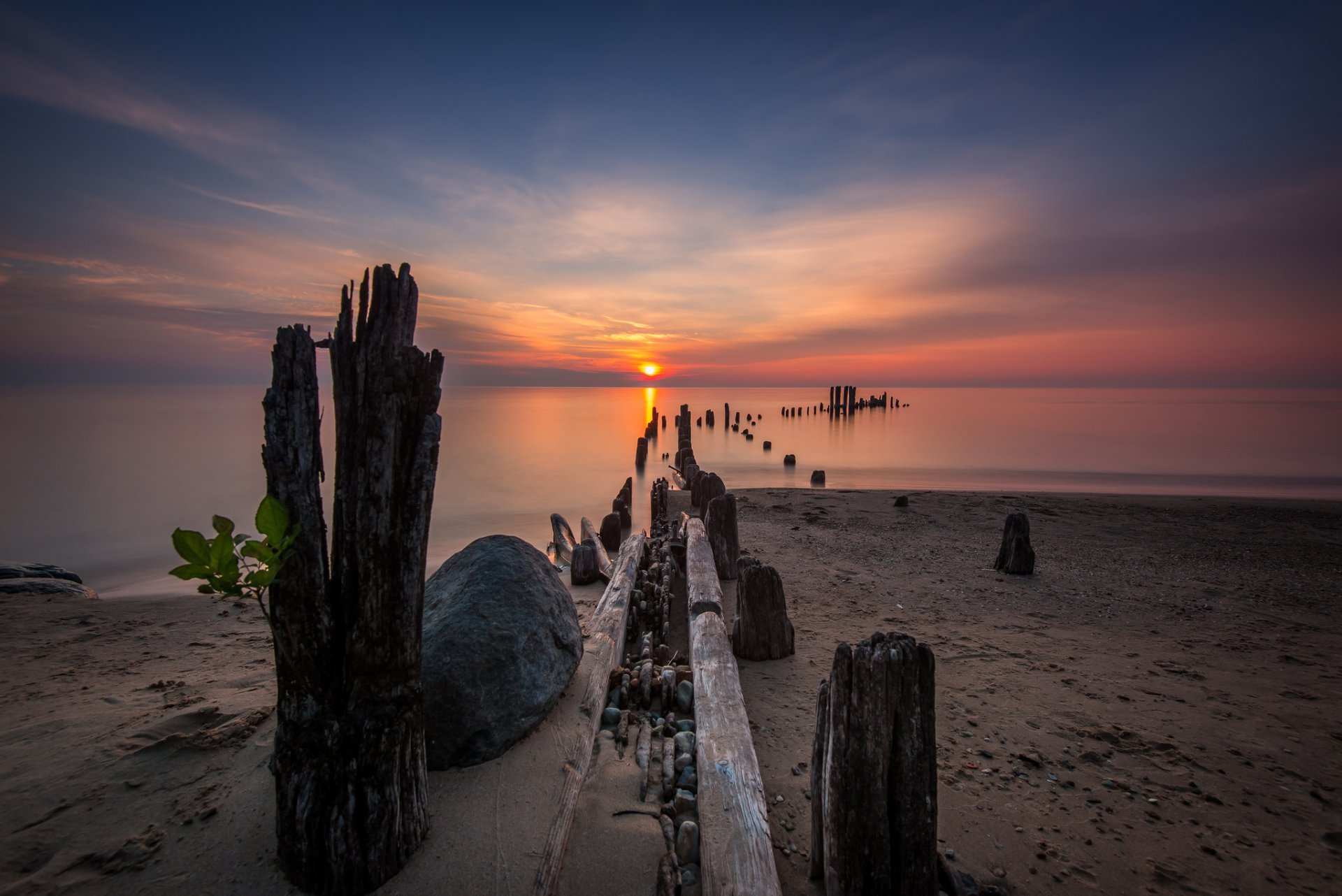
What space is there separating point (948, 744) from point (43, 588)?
11.4 meters

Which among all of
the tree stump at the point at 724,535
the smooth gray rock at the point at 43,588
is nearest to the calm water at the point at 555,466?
the smooth gray rock at the point at 43,588

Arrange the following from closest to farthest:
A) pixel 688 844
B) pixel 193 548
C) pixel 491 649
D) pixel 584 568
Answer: pixel 193 548 < pixel 688 844 < pixel 491 649 < pixel 584 568

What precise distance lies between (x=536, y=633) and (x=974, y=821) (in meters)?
2.95

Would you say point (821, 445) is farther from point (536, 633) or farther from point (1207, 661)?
point (536, 633)

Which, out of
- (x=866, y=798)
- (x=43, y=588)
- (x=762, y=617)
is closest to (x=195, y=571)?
(x=866, y=798)

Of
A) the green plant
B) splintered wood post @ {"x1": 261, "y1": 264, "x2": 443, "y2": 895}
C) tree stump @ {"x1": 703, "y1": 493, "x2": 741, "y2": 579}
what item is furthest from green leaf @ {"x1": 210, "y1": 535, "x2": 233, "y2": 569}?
tree stump @ {"x1": 703, "y1": 493, "x2": 741, "y2": 579}

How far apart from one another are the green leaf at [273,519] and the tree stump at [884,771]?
2330 millimetres

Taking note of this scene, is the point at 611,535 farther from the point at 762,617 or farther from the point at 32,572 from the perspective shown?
the point at 32,572

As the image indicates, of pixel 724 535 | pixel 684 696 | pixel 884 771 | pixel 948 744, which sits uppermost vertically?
pixel 724 535

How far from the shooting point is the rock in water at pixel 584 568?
8172 millimetres

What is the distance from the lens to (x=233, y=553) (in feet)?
6.54

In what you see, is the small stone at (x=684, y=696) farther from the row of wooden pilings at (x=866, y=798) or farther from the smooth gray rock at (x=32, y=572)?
the smooth gray rock at (x=32, y=572)

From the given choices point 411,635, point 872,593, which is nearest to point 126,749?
point 411,635

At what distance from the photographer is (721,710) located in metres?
3.67
